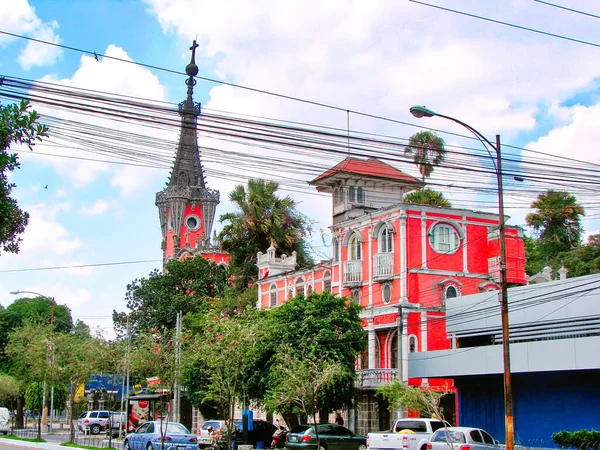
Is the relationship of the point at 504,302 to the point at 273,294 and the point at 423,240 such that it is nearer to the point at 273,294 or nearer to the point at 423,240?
the point at 423,240

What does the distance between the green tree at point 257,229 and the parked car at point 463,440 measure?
112ft

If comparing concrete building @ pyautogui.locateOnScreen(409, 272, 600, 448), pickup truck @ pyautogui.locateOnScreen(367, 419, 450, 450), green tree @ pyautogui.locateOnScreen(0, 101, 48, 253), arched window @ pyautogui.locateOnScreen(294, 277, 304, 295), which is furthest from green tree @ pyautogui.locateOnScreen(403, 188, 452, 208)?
green tree @ pyautogui.locateOnScreen(0, 101, 48, 253)

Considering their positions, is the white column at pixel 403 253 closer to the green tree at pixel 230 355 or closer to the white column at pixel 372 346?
the white column at pixel 372 346

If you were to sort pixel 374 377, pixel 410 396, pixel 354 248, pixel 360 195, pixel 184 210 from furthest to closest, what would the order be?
pixel 184 210 → pixel 360 195 → pixel 354 248 → pixel 374 377 → pixel 410 396

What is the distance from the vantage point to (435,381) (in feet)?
135

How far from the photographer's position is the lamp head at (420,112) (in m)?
20.6

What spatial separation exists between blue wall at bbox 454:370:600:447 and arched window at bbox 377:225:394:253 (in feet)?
27.9

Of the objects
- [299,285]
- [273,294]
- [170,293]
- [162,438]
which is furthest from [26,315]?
[162,438]

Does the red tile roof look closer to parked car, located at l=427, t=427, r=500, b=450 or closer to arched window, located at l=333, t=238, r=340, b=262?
arched window, located at l=333, t=238, r=340, b=262

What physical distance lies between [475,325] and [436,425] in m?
6.44

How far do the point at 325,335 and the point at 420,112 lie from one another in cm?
2004

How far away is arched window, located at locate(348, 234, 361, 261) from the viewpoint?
152 ft

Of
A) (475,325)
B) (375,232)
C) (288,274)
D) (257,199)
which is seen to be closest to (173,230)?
(257,199)

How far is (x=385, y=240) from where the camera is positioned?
146ft
